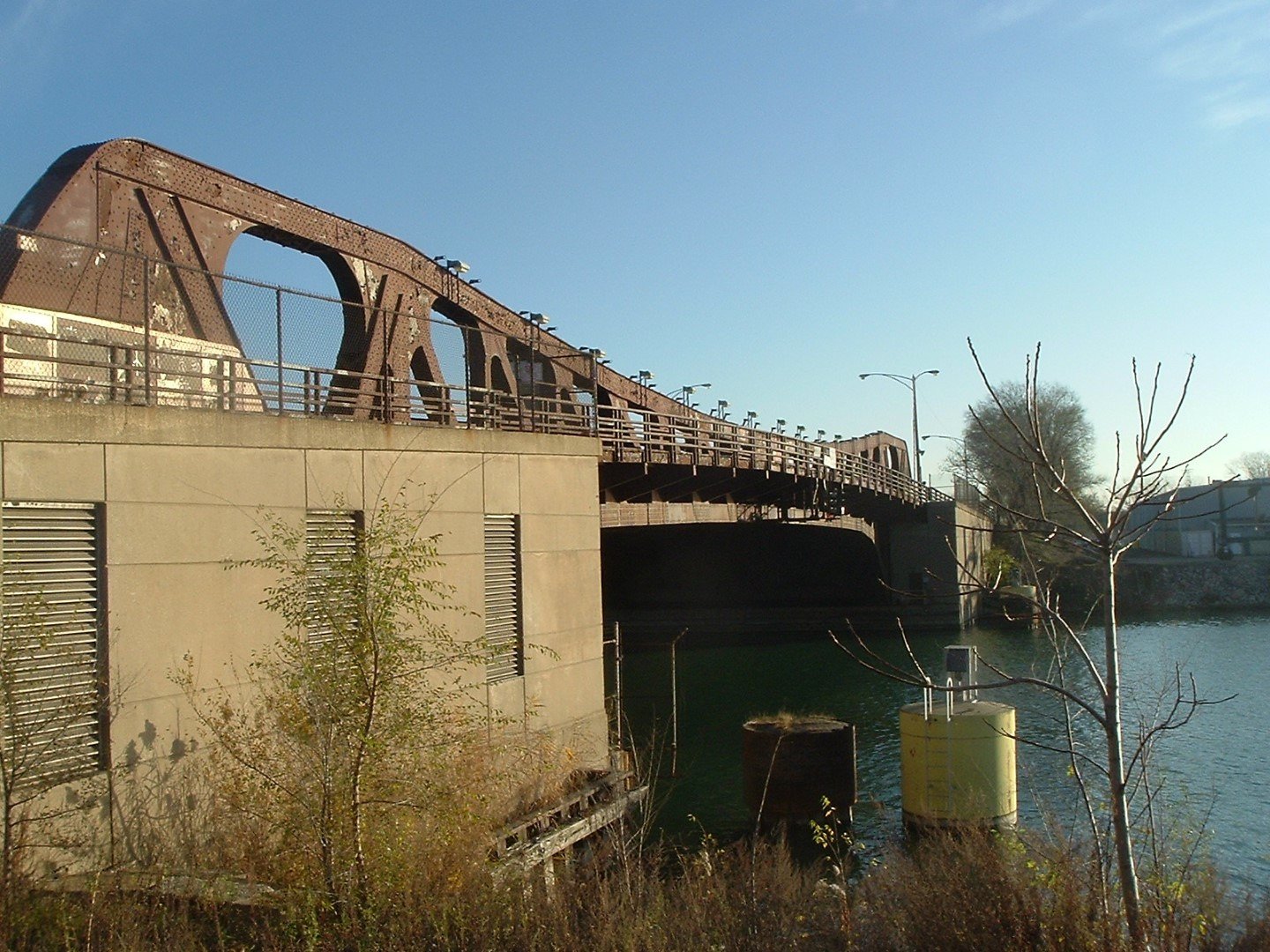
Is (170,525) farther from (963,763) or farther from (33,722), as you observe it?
(963,763)

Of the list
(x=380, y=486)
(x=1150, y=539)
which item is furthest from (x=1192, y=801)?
(x=1150, y=539)

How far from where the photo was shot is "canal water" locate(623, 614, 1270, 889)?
793 inches

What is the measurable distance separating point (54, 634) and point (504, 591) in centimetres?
735

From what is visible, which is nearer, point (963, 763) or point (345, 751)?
point (345, 751)

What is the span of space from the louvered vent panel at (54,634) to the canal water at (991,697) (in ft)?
28.7

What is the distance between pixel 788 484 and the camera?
42.8 meters

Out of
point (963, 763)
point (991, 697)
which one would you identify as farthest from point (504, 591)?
point (991, 697)

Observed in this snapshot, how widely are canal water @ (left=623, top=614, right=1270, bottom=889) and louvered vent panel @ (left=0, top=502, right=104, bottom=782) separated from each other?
8.76 meters

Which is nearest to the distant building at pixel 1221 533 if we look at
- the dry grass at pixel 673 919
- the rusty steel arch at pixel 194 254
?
the rusty steel arch at pixel 194 254

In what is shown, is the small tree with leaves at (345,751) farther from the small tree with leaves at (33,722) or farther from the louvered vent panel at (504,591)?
the louvered vent panel at (504,591)

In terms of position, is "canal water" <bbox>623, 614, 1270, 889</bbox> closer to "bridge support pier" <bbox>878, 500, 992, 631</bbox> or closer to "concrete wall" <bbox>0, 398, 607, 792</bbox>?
"bridge support pier" <bbox>878, 500, 992, 631</bbox>

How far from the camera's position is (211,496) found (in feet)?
40.6

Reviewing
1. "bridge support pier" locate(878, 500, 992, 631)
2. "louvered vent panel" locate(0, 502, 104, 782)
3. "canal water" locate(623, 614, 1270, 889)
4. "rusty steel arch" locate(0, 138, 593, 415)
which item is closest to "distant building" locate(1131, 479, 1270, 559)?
"canal water" locate(623, 614, 1270, 889)

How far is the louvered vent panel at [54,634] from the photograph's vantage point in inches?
395
